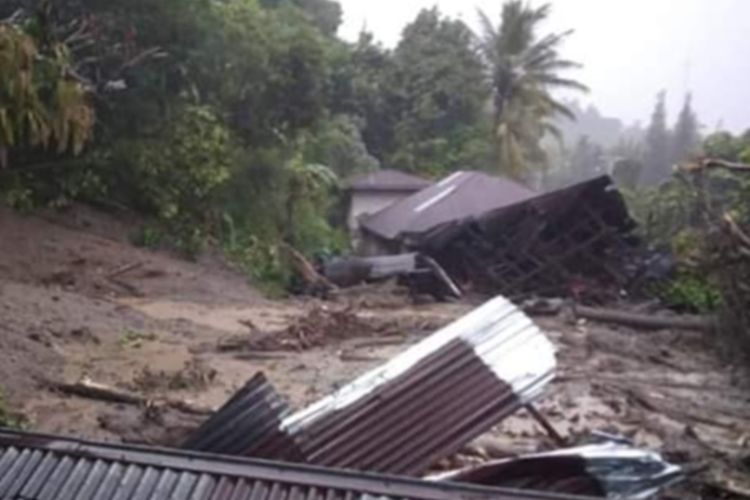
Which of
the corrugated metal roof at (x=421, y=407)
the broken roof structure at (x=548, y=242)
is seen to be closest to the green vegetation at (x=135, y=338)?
the corrugated metal roof at (x=421, y=407)

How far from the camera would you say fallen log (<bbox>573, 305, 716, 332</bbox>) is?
41.8ft

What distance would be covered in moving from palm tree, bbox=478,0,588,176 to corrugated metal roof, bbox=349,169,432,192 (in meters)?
2.95

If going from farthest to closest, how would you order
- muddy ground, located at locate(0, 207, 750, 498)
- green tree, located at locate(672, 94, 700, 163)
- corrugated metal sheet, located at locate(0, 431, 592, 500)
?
green tree, located at locate(672, 94, 700, 163) < muddy ground, located at locate(0, 207, 750, 498) < corrugated metal sheet, located at locate(0, 431, 592, 500)

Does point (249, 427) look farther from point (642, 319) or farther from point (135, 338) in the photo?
point (642, 319)

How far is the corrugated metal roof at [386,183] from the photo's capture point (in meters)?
26.1

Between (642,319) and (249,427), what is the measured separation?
9.42 meters

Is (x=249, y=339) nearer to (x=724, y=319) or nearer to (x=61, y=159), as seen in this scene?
(x=724, y=319)

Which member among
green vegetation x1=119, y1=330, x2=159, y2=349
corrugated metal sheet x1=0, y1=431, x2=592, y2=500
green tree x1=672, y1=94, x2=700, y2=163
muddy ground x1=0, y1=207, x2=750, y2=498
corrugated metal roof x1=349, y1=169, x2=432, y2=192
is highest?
green tree x1=672, y1=94, x2=700, y2=163

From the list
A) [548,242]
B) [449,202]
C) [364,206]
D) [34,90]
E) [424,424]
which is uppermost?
[34,90]

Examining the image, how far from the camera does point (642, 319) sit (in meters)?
13.3

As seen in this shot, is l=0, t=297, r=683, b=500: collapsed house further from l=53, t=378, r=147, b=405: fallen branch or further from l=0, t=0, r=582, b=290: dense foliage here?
l=0, t=0, r=582, b=290: dense foliage

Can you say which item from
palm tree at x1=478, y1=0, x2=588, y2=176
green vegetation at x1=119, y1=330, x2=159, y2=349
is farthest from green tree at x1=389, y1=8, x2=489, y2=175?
green vegetation at x1=119, y1=330, x2=159, y2=349

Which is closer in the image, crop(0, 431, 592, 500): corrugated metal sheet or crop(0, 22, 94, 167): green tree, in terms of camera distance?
crop(0, 431, 592, 500): corrugated metal sheet

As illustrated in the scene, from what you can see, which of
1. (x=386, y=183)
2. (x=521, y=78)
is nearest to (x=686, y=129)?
(x=521, y=78)
